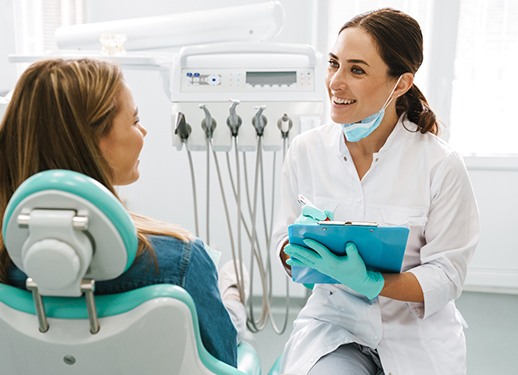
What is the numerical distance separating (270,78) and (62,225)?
4.36 feet

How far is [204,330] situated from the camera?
92 centimetres

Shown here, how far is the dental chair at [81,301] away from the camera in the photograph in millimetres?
710

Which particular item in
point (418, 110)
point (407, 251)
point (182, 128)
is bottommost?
point (407, 251)

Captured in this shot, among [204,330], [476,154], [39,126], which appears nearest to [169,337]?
[204,330]

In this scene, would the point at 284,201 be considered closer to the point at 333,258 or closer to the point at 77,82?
the point at 333,258

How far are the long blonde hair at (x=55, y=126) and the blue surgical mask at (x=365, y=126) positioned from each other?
0.69 m

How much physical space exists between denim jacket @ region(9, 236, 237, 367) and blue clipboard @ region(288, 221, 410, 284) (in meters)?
0.30

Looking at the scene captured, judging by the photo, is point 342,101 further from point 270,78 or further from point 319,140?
point 270,78

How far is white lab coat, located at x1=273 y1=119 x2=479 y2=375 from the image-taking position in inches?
53.1

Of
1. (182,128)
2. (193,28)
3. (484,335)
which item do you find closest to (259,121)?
(182,128)

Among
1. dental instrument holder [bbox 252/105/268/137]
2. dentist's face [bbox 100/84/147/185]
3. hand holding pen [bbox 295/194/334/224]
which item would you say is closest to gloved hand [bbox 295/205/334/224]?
hand holding pen [bbox 295/194/334/224]

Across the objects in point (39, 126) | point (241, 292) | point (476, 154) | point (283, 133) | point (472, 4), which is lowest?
point (241, 292)

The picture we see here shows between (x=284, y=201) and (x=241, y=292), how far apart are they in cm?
47

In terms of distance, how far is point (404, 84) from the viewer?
1.46m
